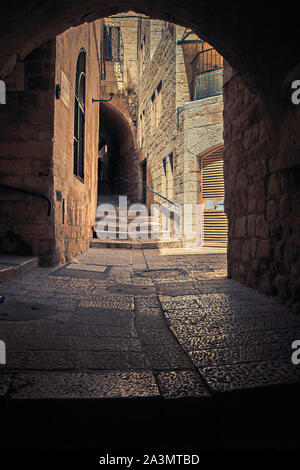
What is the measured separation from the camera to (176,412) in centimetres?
126

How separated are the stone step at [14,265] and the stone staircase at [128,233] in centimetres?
371

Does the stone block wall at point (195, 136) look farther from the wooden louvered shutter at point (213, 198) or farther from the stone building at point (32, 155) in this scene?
the stone building at point (32, 155)

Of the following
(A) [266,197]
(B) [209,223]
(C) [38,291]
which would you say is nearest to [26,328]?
(C) [38,291]

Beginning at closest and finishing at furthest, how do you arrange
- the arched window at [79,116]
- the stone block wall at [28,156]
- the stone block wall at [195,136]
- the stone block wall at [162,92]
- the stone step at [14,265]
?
the stone step at [14,265], the stone block wall at [28,156], the arched window at [79,116], the stone block wall at [195,136], the stone block wall at [162,92]

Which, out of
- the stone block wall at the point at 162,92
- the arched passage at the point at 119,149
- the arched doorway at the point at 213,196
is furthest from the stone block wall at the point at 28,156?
the arched passage at the point at 119,149

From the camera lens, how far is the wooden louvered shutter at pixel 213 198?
31.7 feet

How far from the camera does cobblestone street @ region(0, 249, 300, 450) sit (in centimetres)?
135

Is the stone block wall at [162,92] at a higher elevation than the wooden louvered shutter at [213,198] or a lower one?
higher

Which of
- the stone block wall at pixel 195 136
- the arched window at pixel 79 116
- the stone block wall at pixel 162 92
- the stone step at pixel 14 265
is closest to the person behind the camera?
the stone step at pixel 14 265

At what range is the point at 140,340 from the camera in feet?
6.53

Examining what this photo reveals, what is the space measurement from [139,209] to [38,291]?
1046 cm

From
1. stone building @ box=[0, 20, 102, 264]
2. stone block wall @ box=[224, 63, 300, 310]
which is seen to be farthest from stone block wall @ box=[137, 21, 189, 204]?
stone block wall @ box=[224, 63, 300, 310]

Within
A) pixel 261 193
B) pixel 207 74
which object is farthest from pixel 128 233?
pixel 261 193

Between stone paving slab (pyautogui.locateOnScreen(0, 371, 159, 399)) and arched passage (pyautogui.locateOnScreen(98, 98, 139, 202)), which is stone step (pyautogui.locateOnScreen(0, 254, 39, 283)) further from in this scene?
arched passage (pyautogui.locateOnScreen(98, 98, 139, 202))
